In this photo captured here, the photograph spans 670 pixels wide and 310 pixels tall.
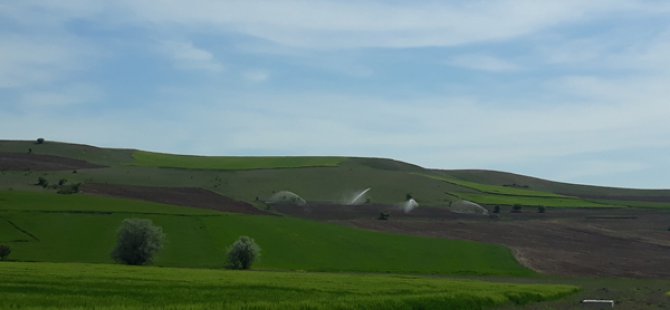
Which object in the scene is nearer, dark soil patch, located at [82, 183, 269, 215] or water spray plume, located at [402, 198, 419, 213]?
dark soil patch, located at [82, 183, 269, 215]

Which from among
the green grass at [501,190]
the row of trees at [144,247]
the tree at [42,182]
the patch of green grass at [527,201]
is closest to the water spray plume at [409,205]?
the patch of green grass at [527,201]

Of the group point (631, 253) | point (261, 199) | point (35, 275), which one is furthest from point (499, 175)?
point (35, 275)

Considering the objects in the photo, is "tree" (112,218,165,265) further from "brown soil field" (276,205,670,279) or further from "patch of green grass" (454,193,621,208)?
"patch of green grass" (454,193,621,208)

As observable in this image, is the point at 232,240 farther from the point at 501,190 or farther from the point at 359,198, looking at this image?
the point at 501,190

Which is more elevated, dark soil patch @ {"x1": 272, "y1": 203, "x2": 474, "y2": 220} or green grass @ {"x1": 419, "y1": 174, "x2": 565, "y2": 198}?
green grass @ {"x1": 419, "y1": 174, "x2": 565, "y2": 198}

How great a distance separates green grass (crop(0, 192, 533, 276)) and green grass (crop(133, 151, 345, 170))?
51967 mm

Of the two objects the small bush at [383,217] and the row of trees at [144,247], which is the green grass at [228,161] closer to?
the small bush at [383,217]

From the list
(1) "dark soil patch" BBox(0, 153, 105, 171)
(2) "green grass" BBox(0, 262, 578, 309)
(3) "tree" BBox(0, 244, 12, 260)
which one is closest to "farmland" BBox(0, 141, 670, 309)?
(2) "green grass" BBox(0, 262, 578, 309)

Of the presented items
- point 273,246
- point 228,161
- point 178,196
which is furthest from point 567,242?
point 228,161

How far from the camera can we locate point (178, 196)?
376 feet

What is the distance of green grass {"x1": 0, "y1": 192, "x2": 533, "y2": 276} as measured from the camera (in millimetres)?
78875

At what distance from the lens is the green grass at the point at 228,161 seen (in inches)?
6078

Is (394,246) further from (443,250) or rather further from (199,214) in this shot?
(199,214)

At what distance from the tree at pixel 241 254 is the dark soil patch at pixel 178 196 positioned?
2859 cm
